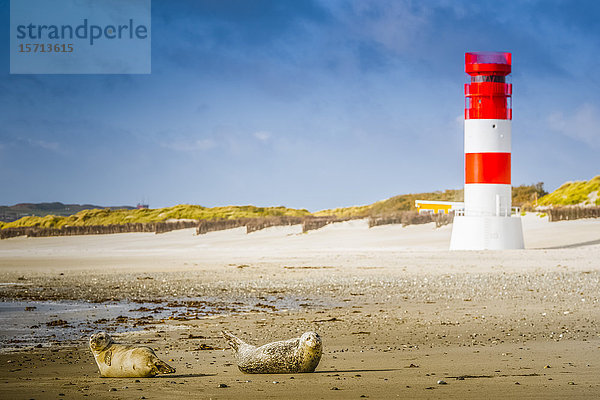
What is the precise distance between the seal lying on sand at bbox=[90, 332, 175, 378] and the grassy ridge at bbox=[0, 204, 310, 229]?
55.6 metres

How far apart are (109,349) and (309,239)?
31.9 m

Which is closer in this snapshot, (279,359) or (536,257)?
(279,359)

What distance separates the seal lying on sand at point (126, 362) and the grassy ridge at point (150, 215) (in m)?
55.6

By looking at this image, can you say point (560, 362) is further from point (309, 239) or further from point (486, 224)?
point (309, 239)

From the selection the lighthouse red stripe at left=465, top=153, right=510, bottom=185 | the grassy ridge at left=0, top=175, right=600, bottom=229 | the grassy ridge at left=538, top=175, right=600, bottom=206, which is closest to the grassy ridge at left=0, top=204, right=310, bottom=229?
the grassy ridge at left=0, top=175, right=600, bottom=229

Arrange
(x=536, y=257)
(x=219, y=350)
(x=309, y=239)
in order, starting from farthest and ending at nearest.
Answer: (x=309, y=239) → (x=536, y=257) → (x=219, y=350)

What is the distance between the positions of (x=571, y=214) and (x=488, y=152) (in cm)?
1247

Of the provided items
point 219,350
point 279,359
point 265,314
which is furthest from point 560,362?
point 265,314

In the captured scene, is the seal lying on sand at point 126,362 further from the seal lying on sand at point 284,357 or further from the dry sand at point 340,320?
the seal lying on sand at point 284,357

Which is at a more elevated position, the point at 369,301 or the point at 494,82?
the point at 494,82

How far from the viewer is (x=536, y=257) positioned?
1042 inches

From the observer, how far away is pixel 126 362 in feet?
25.2

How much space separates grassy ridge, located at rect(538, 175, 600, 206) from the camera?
5222 centimetres

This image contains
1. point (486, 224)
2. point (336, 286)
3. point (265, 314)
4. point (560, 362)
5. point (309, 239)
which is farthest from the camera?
point (309, 239)
